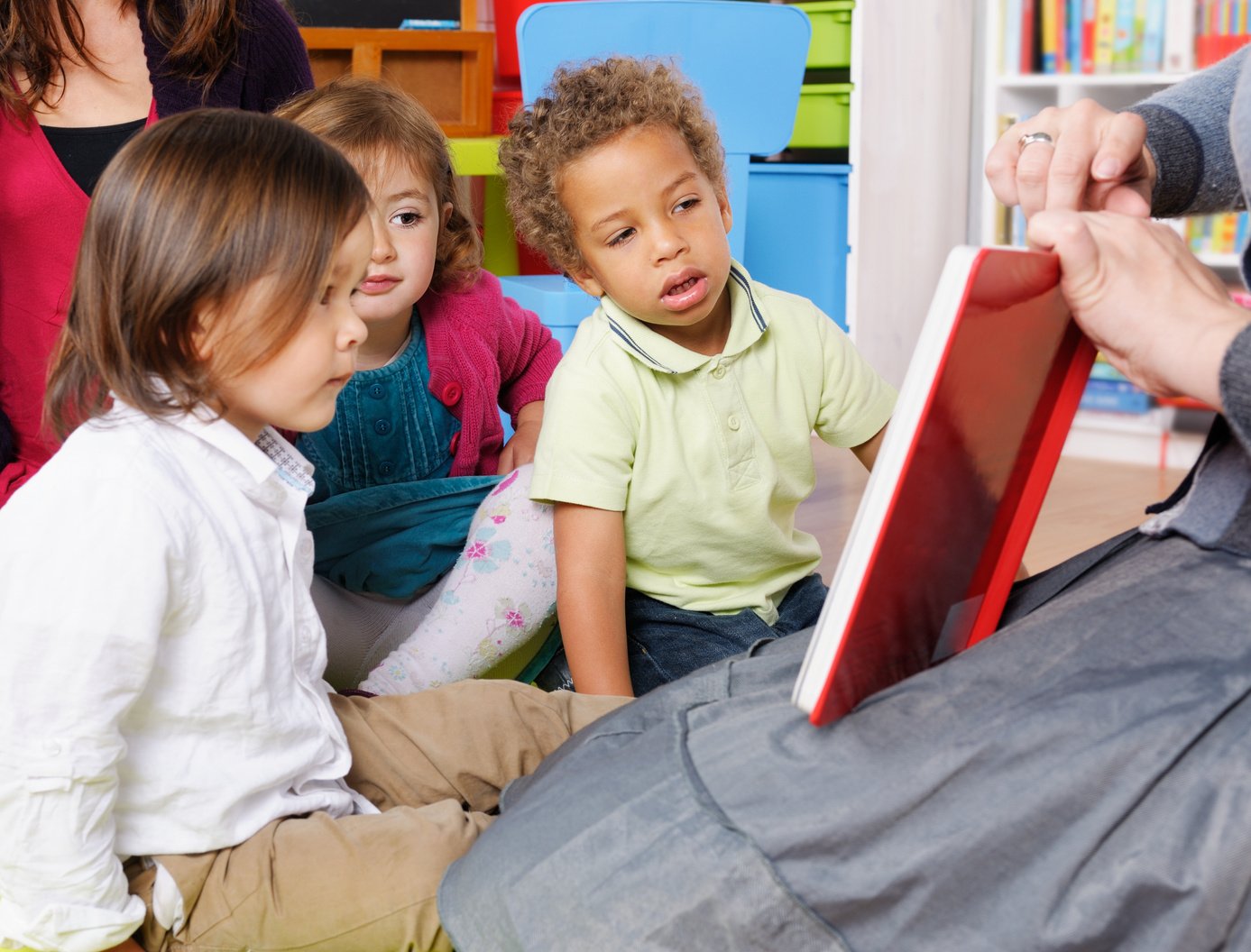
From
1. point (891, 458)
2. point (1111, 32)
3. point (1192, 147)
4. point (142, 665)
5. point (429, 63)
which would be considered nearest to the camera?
point (891, 458)

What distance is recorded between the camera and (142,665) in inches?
30.5

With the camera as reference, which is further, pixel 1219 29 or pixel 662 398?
pixel 1219 29

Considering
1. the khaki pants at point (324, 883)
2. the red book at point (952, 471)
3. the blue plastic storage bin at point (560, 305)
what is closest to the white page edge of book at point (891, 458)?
the red book at point (952, 471)

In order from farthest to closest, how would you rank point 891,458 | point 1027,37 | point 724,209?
point 1027,37 < point 724,209 < point 891,458

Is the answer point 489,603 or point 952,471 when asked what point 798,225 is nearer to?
point 489,603

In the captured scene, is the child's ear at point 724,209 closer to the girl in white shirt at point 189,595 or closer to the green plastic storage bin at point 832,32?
the girl in white shirt at point 189,595

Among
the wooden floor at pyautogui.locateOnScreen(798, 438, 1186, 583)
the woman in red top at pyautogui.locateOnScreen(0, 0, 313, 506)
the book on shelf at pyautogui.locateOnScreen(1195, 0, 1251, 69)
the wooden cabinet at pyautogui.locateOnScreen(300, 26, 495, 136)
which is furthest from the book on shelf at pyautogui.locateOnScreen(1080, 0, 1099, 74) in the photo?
the woman in red top at pyautogui.locateOnScreen(0, 0, 313, 506)

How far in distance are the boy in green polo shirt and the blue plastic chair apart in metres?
0.81

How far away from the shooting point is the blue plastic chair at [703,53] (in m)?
2.08

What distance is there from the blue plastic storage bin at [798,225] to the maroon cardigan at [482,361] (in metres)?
1.51

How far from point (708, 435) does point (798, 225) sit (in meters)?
1.89

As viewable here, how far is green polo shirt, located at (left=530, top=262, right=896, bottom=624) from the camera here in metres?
1.21

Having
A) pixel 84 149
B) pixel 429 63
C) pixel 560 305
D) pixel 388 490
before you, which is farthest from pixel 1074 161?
pixel 429 63

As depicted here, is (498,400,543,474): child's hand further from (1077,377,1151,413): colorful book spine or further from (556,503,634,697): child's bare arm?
(1077,377,1151,413): colorful book spine
